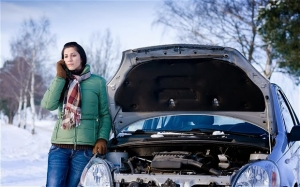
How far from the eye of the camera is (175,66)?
4.78 meters

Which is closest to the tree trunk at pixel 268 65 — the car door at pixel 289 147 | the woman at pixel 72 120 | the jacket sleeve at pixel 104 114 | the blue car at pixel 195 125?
the car door at pixel 289 147

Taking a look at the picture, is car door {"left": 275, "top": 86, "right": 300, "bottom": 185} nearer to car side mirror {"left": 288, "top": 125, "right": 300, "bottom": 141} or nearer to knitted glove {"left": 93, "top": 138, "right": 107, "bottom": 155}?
car side mirror {"left": 288, "top": 125, "right": 300, "bottom": 141}

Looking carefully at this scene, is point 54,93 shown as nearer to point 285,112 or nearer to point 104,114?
point 104,114

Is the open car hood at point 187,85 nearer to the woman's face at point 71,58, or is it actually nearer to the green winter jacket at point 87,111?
the green winter jacket at point 87,111

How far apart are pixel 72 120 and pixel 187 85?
124 cm

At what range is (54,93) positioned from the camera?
4.50 m

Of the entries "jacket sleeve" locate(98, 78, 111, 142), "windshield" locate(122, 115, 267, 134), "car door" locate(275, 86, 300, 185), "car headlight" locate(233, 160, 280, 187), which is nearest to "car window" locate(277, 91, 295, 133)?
"car door" locate(275, 86, 300, 185)

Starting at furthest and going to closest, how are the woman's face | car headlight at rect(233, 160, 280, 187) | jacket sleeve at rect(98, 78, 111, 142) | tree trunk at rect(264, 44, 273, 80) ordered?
tree trunk at rect(264, 44, 273, 80), jacket sleeve at rect(98, 78, 111, 142), the woman's face, car headlight at rect(233, 160, 280, 187)

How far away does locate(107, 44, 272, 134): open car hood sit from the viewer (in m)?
4.53

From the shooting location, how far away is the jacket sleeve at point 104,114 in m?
4.70

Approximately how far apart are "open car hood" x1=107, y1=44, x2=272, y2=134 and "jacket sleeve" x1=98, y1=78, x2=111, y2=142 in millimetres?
161

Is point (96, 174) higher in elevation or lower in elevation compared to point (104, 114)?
lower

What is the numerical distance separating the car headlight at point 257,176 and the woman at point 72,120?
1366 millimetres

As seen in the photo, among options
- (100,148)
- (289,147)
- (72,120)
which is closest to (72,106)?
(72,120)
